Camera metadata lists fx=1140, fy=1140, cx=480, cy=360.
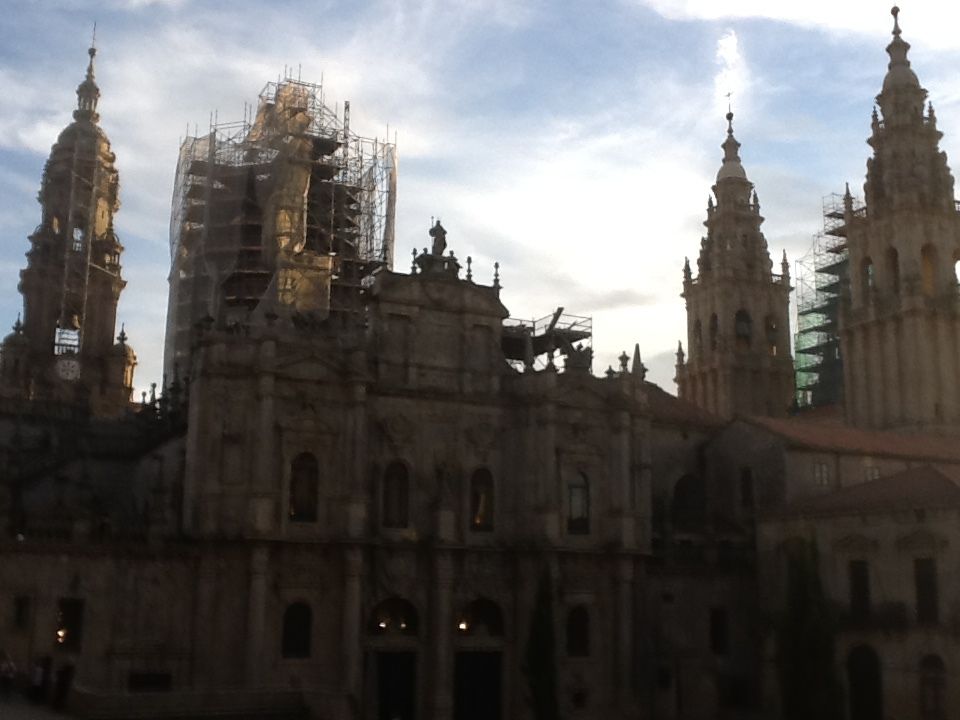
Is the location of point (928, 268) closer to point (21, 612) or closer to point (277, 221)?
point (277, 221)

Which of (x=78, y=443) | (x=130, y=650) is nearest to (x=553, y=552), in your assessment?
(x=130, y=650)

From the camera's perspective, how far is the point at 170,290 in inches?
2351

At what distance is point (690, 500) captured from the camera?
52375 mm

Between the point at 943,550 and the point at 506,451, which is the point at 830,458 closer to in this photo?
the point at 943,550

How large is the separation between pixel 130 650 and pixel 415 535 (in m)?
10.8

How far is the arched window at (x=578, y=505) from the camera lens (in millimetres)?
45281

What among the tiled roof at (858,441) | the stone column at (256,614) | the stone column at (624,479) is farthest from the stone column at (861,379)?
the stone column at (256,614)

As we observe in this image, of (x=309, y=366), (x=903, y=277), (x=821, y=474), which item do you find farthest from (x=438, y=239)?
(x=903, y=277)

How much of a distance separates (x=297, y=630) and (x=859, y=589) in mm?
21188

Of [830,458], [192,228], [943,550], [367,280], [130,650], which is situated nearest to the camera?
[130,650]

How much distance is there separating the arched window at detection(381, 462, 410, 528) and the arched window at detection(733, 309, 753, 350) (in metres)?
39.6

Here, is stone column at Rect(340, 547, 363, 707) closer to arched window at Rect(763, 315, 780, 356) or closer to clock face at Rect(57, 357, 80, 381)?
clock face at Rect(57, 357, 80, 381)

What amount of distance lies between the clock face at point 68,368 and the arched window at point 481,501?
28.9 m

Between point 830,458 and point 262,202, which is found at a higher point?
point 262,202
